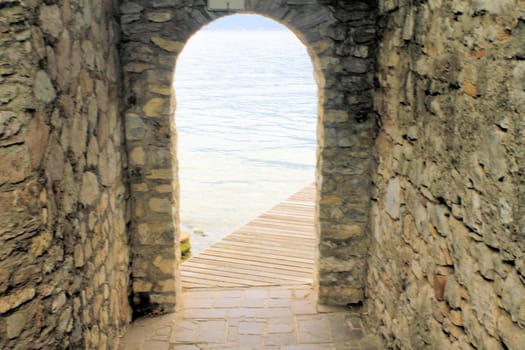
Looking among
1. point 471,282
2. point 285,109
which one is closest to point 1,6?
point 471,282

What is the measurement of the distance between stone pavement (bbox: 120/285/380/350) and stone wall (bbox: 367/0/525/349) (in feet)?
1.55

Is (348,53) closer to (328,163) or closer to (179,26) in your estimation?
(328,163)

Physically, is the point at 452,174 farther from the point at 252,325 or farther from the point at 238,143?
the point at 238,143

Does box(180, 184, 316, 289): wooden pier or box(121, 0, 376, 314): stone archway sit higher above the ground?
box(121, 0, 376, 314): stone archway

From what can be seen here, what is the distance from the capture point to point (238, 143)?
13281 mm

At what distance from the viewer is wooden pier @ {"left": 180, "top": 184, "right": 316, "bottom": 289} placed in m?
4.90

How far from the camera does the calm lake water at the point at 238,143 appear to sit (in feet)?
27.8

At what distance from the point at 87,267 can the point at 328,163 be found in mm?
1940

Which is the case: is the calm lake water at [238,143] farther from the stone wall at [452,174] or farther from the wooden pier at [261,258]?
the stone wall at [452,174]

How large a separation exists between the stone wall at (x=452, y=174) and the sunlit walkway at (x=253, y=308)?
1.90ft

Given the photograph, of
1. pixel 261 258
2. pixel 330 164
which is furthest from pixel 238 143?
pixel 330 164

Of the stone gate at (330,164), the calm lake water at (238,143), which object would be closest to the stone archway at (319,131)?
the stone gate at (330,164)

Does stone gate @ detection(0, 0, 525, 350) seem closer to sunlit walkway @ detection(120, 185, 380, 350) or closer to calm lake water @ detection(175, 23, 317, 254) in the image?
sunlit walkway @ detection(120, 185, 380, 350)

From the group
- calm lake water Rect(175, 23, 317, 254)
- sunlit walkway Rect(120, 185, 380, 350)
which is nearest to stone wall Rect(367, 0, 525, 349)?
sunlit walkway Rect(120, 185, 380, 350)
